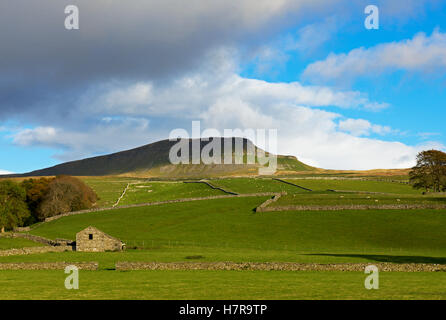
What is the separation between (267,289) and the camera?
2584cm

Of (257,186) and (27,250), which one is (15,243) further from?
(257,186)

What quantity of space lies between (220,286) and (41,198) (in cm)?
9687

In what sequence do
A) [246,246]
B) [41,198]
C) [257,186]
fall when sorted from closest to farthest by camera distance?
1. [246,246]
2. [41,198]
3. [257,186]

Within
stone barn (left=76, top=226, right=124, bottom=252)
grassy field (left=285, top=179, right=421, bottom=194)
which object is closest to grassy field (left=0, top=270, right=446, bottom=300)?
stone barn (left=76, top=226, right=124, bottom=252)

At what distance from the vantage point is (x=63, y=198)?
109375 mm

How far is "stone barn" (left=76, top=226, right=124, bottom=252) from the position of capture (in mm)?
59969

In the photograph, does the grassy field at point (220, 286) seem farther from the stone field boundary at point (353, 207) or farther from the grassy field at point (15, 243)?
the stone field boundary at point (353, 207)

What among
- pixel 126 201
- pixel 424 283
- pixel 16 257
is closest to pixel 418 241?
pixel 424 283

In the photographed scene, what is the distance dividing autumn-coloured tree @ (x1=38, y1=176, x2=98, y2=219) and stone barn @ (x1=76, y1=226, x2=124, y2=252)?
5046cm

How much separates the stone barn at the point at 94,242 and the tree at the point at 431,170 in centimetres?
7976

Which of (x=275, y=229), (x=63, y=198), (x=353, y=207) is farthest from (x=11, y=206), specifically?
(x=353, y=207)

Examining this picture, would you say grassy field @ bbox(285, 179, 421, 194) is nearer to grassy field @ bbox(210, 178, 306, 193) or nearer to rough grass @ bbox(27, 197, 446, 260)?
grassy field @ bbox(210, 178, 306, 193)

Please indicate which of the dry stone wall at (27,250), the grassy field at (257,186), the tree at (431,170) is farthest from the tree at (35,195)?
the tree at (431,170)
